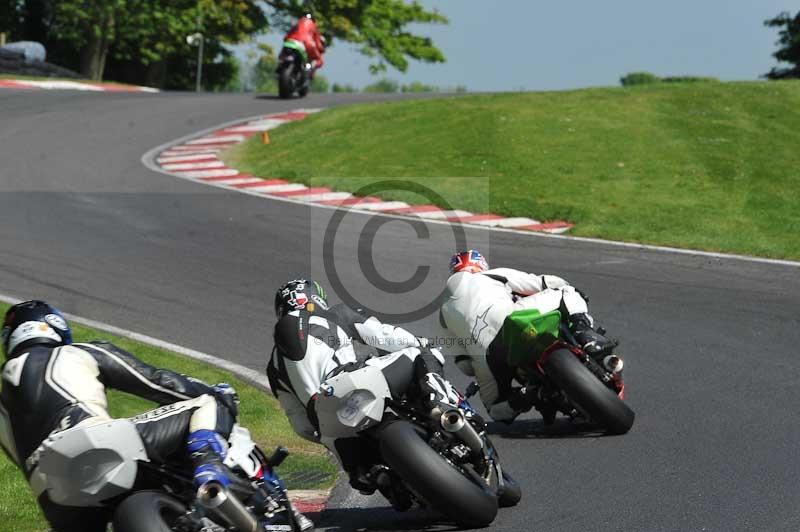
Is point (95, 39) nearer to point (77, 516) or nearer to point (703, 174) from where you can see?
point (703, 174)

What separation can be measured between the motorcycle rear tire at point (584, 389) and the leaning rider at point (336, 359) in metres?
1.36

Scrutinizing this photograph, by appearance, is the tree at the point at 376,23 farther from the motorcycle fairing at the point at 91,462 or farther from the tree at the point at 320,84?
the motorcycle fairing at the point at 91,462

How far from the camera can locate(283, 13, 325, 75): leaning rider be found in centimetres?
2547

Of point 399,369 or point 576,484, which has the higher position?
point 399,369

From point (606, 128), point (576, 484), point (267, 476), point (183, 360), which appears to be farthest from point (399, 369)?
point (606, 128)

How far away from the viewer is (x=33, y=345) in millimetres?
5266

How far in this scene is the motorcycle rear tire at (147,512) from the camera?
4.59 m

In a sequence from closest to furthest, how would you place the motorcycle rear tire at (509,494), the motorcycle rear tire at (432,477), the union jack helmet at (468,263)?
1. the motorcycle rear tire at (432,477)
2. the motorcycle rear tire at (509,494)
3. the union jack helmet at (468,263)

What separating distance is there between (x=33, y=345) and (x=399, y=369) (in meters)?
1.70

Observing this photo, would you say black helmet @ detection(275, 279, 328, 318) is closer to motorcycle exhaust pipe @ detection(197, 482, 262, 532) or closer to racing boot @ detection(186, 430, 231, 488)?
racing boot @ detection(186, 430, 231, 488)

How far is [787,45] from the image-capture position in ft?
132

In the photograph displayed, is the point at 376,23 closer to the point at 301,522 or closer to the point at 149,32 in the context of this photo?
the point at 149,32

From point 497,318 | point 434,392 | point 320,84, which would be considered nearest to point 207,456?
point 434,392

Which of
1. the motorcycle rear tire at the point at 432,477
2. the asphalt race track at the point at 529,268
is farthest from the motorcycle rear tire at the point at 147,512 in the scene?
the asphalt race track at the point at 529,268
